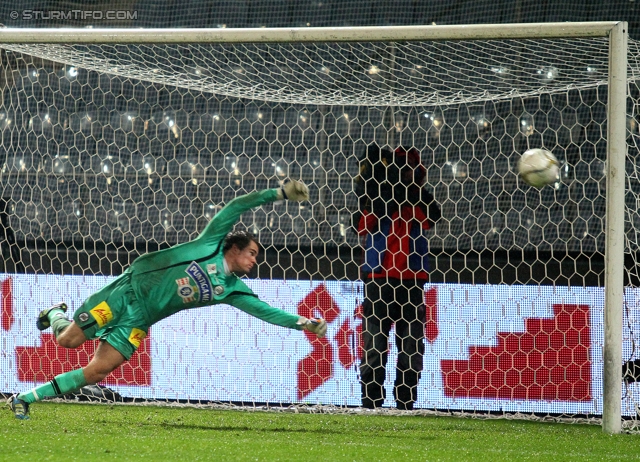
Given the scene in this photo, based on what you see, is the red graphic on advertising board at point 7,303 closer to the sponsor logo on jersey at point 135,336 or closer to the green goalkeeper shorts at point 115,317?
the green goalkeeper shorts at point 115,317

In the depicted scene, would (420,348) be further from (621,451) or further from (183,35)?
(183,35)

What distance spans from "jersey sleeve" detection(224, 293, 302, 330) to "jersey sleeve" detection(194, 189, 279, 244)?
0.29m

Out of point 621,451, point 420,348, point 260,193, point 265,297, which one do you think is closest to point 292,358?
point 265,297

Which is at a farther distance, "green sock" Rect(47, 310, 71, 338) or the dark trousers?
the dark trousers

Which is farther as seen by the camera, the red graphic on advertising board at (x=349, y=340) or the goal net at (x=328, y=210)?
the red graphic on advertising board at (x=349, y=340)

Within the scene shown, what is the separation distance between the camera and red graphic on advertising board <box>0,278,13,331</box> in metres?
5.10

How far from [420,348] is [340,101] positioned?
1634mm

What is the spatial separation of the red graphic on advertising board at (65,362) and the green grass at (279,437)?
14.1 inches

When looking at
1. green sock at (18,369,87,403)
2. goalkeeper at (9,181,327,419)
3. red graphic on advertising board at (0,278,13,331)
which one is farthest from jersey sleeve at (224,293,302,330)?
red graphic on advertising board at (0,278,13,331)

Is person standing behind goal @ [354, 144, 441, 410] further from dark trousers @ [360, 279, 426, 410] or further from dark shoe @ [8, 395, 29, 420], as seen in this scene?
dark shoe @ [8, 395, 29, 420]

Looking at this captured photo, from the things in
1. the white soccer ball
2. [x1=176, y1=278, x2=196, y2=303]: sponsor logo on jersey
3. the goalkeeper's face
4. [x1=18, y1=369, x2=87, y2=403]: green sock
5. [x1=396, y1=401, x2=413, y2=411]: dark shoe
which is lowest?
[x1=396, y1=401, x2=413, y2=411]: dark shoe

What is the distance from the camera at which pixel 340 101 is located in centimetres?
544

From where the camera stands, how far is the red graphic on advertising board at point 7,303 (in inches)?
201

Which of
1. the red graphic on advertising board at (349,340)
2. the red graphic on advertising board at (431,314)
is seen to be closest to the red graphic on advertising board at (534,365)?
the red graphic on advertising board at (431,314)
